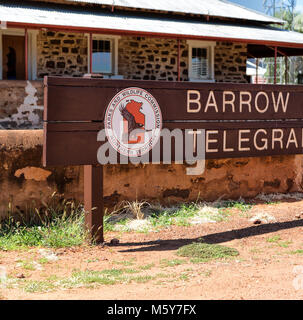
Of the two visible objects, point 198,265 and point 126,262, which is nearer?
point 198,265

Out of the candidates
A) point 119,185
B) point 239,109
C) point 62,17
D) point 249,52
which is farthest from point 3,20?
point 249,52

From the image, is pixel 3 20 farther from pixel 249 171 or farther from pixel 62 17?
pixel 249 171

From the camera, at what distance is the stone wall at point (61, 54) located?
15.4m

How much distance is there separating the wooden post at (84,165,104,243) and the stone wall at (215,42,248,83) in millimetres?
12252

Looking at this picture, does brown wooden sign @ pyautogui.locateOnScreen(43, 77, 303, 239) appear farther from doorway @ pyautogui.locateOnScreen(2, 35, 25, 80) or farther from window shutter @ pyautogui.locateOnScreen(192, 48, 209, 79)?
doorway @ pyautogui.locateOnScreen(2, 35, 25, 80)

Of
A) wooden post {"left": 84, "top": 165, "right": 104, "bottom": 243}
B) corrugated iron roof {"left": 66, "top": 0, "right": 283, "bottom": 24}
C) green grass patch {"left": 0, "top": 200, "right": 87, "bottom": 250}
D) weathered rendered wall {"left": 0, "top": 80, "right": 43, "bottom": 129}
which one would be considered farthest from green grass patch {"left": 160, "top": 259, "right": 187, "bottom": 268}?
corrugated iron roof {"left": 66, "top": 0, "right": 283, "bottom": 24}

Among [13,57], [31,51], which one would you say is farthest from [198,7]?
[13,57]

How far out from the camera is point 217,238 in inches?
275

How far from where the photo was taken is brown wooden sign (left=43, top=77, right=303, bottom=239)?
6.27 m

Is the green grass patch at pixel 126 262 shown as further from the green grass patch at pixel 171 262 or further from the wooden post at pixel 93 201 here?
the wooden post at pixel 93 201

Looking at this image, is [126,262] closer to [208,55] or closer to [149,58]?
[149,58]

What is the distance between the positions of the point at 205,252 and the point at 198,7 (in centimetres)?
1380

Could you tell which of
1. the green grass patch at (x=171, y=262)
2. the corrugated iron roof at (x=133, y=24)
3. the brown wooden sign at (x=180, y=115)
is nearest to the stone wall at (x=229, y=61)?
the corrugated iron roof at (x=133, y=24)

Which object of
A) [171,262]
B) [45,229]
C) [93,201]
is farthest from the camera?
[45,229]
